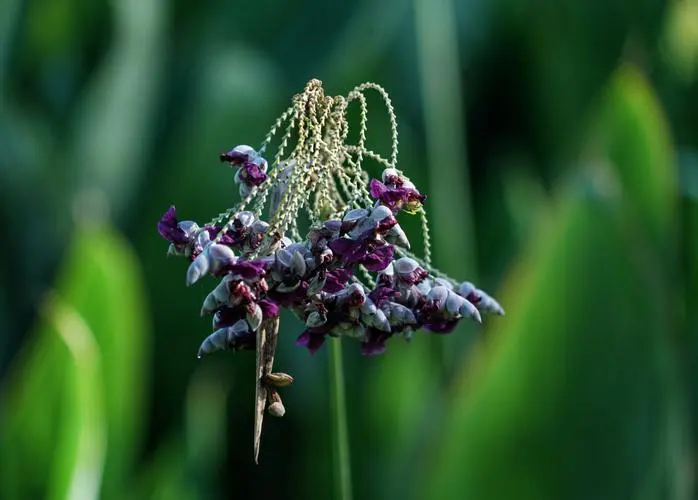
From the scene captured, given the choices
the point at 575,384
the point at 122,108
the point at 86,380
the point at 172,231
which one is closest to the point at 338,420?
the point at 172,231

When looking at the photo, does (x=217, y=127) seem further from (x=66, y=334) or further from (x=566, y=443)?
(x=566, y=443)

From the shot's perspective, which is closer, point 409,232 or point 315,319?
point 315,319

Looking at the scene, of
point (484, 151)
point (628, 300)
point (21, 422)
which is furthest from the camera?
point (484, 151)

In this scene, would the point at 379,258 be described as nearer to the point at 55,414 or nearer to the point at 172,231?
the point at 172,231

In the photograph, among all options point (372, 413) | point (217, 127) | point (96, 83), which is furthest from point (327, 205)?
point (96, 83)

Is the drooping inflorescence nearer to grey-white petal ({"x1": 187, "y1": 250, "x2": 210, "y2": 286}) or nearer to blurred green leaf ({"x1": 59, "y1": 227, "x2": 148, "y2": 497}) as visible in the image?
grey-white petal ({"x1": 187, "y1": 250, "x2": 210, "y2": 286})

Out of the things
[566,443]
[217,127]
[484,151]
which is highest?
[484,151]

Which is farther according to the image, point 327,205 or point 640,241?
point 640,241

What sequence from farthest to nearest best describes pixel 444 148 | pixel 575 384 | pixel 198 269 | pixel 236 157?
pixel 444 148
pixel 575 384
pixel 236 157
pixel 198 269
